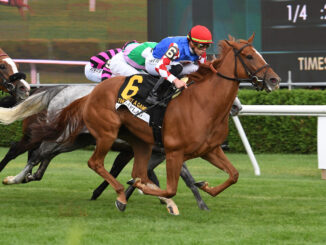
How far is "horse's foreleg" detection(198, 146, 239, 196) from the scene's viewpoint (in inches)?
240

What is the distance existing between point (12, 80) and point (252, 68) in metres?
2.37

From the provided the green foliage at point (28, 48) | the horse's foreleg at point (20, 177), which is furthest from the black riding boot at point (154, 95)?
the green foliage at point (28, 48)

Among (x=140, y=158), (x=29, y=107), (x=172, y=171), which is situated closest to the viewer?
(x=172, y=171)

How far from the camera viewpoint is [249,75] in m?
5.91

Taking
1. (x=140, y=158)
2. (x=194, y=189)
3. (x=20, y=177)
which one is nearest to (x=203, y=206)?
(x=194, y=189)

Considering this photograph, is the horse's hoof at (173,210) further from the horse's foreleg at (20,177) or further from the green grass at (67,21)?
the green grass at (67,21)

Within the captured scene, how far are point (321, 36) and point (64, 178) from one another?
19.4 ft

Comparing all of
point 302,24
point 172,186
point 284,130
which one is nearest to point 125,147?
point 172,186

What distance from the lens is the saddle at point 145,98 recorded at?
603 cm

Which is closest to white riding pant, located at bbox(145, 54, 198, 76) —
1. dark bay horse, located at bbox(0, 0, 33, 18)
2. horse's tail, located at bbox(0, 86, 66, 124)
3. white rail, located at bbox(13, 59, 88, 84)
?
horse's tail, located at bbox(0, 86, 66, 124)

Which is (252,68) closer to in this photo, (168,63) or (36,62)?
(168,63)

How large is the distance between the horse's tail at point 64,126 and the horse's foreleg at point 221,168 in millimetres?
1182

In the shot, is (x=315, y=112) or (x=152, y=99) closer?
(x=152, y=99)

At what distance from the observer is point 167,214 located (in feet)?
19.9
